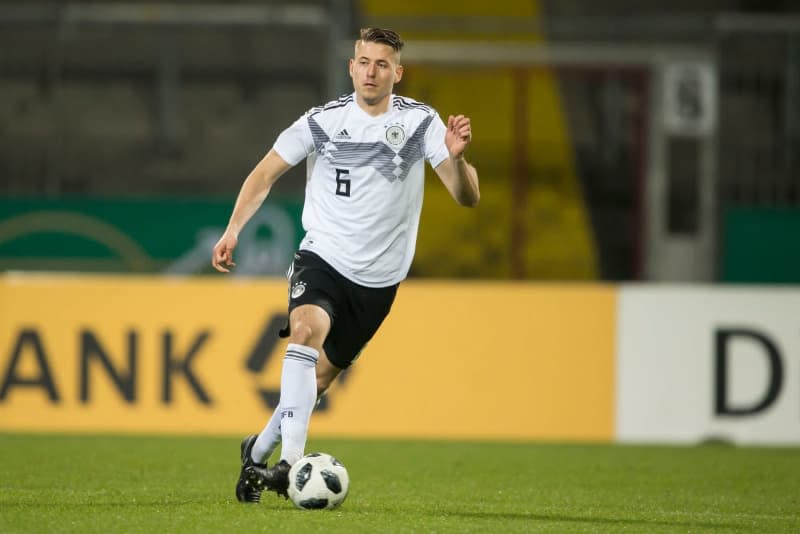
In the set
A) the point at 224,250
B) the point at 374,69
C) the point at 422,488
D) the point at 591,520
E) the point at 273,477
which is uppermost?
the point at 374,69

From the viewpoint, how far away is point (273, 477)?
5164mm

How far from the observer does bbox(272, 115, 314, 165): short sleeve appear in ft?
18.3

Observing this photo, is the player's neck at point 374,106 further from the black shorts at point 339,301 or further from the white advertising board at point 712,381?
the white advertising board at point 712,381

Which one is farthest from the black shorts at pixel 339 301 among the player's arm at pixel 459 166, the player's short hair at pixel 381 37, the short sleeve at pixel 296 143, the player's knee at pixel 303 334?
the player's short hair at pixel 381 37

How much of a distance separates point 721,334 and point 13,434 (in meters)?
4.93

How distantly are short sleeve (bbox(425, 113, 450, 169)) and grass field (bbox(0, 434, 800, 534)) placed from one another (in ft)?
4.58

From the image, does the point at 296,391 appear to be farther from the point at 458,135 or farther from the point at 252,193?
the point at 458,135

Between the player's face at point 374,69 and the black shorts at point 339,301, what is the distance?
0.69 m

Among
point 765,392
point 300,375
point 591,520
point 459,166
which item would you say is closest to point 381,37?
point 459,166

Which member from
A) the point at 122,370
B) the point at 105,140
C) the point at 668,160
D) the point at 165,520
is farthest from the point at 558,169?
the point at 165,520

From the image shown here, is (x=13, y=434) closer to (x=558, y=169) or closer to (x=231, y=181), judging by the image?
(x=231, y=181)

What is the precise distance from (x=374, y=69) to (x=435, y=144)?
0.39 m

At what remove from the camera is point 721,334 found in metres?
9.77

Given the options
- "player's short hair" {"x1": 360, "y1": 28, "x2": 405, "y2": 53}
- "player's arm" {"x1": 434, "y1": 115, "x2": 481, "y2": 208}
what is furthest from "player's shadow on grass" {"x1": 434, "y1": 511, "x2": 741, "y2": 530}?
"player's short hair" {"x1": 360, "y1": 28, "x2": 405, "y2": 53}
